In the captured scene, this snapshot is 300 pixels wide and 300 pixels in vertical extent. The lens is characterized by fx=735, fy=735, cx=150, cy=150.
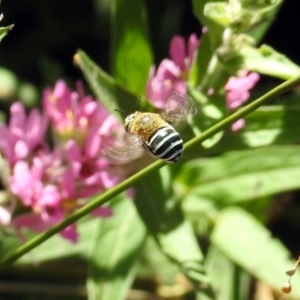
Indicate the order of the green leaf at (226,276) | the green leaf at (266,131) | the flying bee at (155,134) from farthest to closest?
the green leaf at (226,276) → the green leaf at (266,131) → the flying bee at (155,134)

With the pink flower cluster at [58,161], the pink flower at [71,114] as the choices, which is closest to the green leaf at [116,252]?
the pink flower cluster at [58,161]

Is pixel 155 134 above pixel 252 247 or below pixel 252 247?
above

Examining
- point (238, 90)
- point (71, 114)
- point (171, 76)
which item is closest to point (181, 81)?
point (171, 76)

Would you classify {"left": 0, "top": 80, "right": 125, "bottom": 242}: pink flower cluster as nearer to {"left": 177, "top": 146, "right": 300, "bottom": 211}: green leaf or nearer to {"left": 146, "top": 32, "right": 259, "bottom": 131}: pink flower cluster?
{"left": 146, "top": 32, "right": 259, "bottom": 131}: pink flower cluster

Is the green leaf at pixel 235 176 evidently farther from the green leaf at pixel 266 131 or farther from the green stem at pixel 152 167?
the green stem at pixel 152 167

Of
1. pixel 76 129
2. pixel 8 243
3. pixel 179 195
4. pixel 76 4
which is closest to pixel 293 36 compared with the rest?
pixel 76 4

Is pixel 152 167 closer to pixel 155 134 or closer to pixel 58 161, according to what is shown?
pixel 155 134

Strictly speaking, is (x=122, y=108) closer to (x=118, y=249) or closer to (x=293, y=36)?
(x=118, y=249)
